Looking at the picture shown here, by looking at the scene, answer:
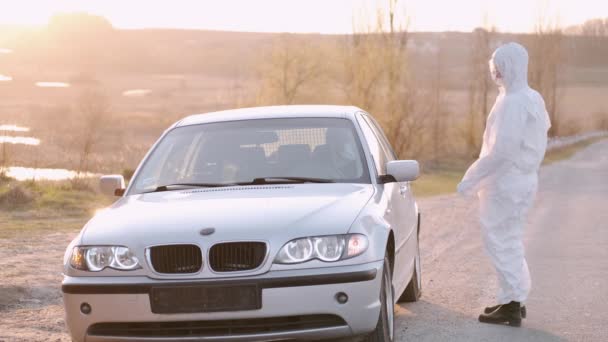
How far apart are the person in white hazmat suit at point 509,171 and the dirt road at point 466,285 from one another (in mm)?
361

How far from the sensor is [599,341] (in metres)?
6.39

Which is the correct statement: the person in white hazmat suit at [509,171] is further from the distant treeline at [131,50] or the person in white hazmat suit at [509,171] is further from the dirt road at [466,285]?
the distant treeline at [131,50]

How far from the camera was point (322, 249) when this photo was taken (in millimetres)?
5184

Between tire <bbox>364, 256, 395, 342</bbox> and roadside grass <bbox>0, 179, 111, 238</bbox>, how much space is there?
8108 mm

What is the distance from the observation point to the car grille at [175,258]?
5.14 meters

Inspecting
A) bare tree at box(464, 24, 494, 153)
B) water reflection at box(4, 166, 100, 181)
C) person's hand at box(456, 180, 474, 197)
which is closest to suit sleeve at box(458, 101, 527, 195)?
person's hand at box(456, 180, 474, 197)

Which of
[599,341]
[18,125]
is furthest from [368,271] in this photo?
[18,125]

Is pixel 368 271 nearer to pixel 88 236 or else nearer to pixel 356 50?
pixel 88 236

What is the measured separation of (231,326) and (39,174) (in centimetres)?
1838

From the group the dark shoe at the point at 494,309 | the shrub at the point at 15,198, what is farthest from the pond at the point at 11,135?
the dark shoe at the point at 494,309

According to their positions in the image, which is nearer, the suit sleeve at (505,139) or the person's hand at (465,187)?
the suit sleeve at (505,139)

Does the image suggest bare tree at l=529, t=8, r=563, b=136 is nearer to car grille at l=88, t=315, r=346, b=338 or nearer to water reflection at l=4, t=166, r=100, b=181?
water reflection at l=4, t=166, r=100, b=181

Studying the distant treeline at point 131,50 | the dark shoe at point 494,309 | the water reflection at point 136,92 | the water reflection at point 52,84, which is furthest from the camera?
the distant treeline at point 131,50

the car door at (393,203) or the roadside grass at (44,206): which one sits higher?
the car door at (393,203)
